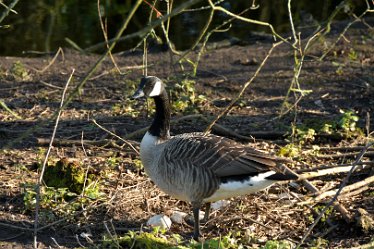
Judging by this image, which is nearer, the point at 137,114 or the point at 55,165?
the point at 55,165

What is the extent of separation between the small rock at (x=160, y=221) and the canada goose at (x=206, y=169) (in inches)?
8.4

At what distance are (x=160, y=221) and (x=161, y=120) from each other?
101 cm

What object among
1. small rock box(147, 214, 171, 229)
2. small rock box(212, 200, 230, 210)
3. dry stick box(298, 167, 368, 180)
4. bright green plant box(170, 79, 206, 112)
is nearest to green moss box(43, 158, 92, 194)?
small rock box(147, 214, 171, 229)

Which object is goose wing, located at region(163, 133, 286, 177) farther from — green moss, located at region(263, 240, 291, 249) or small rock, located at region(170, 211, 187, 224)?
green moss, located at region(263, 240, 291, 249)

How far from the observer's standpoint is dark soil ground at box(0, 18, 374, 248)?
21.5ft

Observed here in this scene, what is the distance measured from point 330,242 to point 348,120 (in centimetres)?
236

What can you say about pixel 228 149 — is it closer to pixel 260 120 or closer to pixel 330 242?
A: pixel 330 242

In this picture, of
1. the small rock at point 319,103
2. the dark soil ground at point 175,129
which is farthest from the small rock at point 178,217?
the small rock at point 319,103

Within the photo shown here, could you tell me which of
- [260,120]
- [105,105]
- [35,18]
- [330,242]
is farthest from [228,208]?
[35,18]

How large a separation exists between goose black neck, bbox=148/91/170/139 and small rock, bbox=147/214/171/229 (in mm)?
800

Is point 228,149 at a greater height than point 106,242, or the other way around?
point 228,149

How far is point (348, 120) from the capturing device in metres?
8.37

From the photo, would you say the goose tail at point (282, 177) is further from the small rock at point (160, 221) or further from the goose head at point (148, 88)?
the goose head at point (148, 88)

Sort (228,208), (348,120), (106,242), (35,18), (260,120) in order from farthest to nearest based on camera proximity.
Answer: (35,18) < (260,120) < (348,120) < (228,208) < (106,242)
